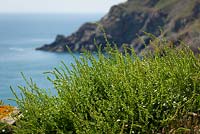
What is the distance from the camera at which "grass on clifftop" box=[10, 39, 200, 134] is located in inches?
221

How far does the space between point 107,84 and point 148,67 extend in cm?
79

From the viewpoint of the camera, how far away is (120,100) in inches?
220

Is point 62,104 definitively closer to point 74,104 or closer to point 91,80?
point 74,104

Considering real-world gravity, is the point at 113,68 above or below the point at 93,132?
above

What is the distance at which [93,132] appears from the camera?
18.0 ft

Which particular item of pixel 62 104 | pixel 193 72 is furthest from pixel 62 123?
pixel 193 72

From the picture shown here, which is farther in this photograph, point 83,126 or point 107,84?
point 107,84

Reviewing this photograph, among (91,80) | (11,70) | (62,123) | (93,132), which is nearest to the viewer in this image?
(93,132)

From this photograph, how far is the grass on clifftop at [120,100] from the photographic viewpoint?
5605 mm

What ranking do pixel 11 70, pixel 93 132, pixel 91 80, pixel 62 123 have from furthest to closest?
1. pixel 11 70
2. pixel 91 80
3. pixel 62 123
4. pixel 93 132

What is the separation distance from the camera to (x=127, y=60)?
22.0ft

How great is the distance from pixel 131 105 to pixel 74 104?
88 centimetres

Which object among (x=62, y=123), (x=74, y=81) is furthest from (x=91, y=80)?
(x=62, y=123)

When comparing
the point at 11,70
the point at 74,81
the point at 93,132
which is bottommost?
the point at 11,70
